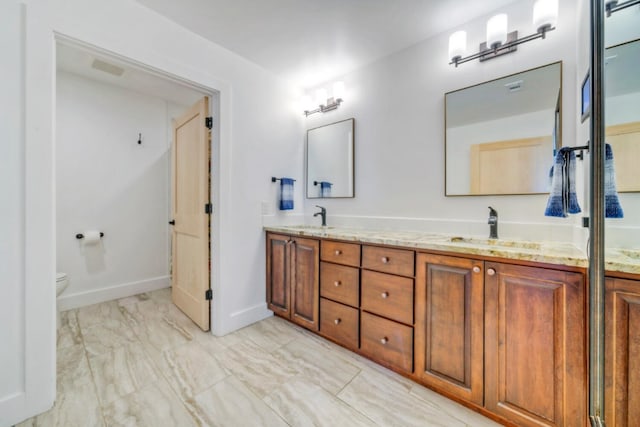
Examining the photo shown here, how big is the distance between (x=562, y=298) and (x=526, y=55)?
150 centimetres

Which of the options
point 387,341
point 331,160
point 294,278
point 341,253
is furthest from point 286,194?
point 387,341

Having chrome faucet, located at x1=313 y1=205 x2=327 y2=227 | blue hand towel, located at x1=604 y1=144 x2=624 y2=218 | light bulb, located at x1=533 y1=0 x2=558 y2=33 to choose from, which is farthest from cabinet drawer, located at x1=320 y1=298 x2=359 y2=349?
light bulb, located at x1=533 y1=0 x2=558 y2=33

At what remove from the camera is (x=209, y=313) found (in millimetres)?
2252

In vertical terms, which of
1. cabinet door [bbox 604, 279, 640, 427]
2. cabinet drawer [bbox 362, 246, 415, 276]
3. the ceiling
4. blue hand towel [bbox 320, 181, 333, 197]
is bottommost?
cabinet door [bbox 604, 279, 640, 427]

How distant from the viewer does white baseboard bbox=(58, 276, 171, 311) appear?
2.68m

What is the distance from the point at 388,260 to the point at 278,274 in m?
1.13

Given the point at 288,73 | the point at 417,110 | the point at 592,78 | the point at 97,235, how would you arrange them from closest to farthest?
the point at 592,78 < the point at 417,110 < the point at 288,73 < the point at 97,235

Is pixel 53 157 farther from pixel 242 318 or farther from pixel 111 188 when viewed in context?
pixel 111 188

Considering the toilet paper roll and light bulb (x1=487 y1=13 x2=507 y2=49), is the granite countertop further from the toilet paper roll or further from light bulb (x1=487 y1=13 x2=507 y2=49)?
the toilet paper roll

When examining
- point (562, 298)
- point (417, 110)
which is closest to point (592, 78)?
point (562, 298)

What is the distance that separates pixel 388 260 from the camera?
163 cm

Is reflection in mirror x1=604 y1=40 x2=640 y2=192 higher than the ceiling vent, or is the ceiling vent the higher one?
the ceiling vent

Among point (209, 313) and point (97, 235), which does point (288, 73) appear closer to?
point (209, 313)

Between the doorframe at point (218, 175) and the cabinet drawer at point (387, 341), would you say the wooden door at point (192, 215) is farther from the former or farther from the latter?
the cabinet drawer at point (387, 341)
